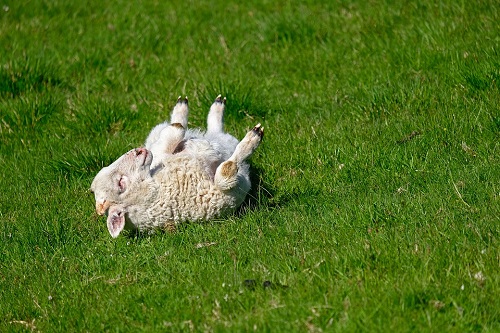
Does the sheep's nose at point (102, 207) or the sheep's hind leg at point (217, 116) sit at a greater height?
the sheep's hind leg at point (217, 116)

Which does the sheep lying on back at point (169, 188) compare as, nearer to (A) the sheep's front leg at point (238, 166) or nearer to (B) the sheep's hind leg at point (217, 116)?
(A) the sheep's front leg at point (238, 166)

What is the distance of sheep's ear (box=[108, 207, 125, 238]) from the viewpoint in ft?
21.8

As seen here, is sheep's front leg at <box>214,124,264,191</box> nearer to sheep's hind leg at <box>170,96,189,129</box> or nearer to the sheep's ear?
the sheep's ear

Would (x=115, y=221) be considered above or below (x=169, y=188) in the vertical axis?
below

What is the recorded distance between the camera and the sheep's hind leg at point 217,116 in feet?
26.0

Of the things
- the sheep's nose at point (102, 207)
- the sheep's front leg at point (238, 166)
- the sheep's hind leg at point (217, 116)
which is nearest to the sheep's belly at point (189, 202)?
the sheep's front leg at point (238, 166)

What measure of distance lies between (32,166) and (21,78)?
172 cm

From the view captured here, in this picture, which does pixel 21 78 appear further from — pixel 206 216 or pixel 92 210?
pixel 206 216

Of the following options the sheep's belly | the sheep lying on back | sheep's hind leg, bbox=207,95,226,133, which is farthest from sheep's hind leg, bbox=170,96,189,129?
the sheep's belly

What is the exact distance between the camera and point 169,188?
22.3 feet

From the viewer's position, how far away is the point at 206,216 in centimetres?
680

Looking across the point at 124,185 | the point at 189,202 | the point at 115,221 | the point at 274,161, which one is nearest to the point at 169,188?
the point at 189,202

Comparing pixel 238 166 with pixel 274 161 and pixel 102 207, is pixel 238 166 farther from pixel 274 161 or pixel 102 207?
pixel 102 207

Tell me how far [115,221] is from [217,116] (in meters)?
1.77
